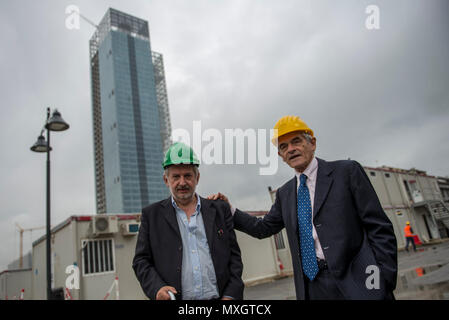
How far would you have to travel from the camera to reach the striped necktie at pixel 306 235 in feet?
6.58

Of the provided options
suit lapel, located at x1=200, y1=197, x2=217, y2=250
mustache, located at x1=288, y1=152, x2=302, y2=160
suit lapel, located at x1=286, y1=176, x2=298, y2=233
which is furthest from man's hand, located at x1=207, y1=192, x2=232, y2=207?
mustache, located at x1=288, y1=152, x2=302, y2=160

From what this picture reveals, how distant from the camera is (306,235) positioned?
207 centimetres

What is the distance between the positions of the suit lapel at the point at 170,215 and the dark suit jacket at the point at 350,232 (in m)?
0.85

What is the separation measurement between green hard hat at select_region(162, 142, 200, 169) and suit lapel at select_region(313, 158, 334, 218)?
2.82ft

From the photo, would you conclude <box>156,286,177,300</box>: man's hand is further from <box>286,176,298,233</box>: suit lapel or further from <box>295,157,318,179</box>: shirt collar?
<box>295,157,318,179</box>: shirt collar

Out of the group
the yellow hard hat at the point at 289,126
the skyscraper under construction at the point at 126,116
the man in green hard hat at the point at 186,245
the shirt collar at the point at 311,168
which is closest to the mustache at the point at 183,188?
the man in green hard hat at the point at 186,245

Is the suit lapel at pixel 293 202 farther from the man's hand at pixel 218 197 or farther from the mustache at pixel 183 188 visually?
the mustache at pixel 183 188

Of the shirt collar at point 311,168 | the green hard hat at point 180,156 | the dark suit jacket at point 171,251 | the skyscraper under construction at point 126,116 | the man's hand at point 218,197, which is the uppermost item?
the skyscraper under construction at point 126,116

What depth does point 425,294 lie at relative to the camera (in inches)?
209

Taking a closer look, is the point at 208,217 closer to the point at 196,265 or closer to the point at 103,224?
the point at 196,265

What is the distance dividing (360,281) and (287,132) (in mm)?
1088

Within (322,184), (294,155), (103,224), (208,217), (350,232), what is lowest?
(350,232)

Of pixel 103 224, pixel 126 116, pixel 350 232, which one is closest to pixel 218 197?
pixel 350 232

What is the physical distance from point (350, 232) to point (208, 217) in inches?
36.1
